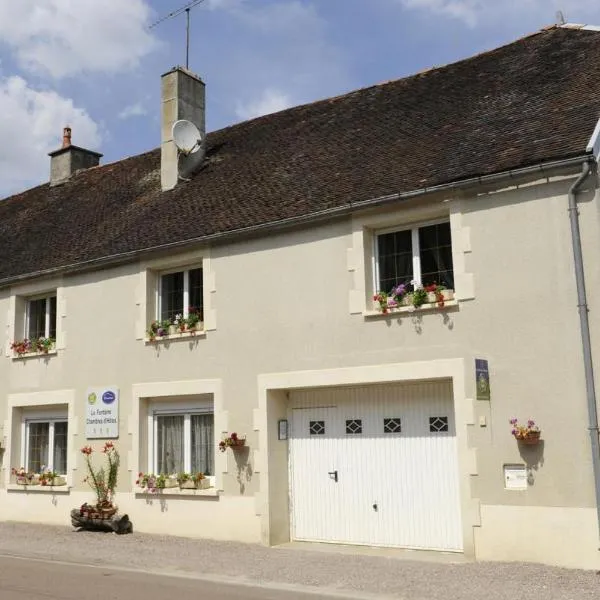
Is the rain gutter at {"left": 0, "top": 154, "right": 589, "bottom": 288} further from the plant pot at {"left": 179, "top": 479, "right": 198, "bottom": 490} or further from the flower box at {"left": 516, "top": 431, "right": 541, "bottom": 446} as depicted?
the plant pot at {"left": 179, "top": 479, "right": 198, "bottom": 490}

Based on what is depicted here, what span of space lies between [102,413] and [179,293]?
96.6 inches

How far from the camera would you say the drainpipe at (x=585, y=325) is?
28.9ft

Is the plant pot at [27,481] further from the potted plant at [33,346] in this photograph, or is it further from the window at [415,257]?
the window at [415,257]

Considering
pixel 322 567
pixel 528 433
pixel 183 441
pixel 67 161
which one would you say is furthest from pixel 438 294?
pixel 67 161

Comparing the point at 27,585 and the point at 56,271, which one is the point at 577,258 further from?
the point at 56,271

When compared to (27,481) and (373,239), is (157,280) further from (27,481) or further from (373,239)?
(27,481)

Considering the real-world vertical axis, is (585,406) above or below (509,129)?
below

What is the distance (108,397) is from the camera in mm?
13305

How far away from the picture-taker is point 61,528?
43.7 ft

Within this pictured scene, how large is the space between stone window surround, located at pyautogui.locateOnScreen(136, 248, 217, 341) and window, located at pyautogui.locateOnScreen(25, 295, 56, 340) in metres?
2.59

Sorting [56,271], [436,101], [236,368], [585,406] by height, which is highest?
[436,101]

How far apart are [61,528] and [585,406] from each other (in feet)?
29.4

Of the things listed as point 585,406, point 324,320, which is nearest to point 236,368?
point 324,320

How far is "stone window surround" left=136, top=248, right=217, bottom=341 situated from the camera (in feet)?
40.8
